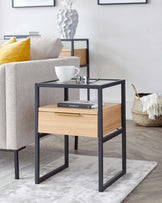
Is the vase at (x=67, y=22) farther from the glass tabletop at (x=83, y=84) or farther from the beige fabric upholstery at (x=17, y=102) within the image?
the glass tabletop at (x=83, y=84)

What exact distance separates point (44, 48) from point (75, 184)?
1.04 metres

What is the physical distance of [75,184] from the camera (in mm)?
2451

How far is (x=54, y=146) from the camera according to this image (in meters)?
3.39

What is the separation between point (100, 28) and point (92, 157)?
223 centimetres

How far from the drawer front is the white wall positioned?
2.28 m

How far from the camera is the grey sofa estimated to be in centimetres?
251

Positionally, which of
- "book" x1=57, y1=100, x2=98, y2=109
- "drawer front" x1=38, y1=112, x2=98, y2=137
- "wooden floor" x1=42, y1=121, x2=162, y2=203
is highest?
"book" x1=57, y1=100, x2=98, y2=109

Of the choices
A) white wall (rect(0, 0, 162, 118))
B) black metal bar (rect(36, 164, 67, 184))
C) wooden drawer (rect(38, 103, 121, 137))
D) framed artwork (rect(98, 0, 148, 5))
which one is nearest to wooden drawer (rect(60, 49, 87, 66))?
white wall (rect(0, 0, 162, 118))

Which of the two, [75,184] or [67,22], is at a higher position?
[67,22]

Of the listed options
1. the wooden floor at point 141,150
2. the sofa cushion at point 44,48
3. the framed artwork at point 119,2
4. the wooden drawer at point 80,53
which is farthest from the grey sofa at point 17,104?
the framed artwork at point 119,2

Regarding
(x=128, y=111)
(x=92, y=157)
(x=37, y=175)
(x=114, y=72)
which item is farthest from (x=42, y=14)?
(x=37, y=175)

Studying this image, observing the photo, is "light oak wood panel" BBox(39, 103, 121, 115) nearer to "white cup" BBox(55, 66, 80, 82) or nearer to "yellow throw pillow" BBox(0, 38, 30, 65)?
"white cup" BBox(55, 66, 80, 82)

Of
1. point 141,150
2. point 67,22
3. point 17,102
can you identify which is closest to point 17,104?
point 17,102

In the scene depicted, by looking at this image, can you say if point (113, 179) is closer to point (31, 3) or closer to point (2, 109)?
point (2, 109)
